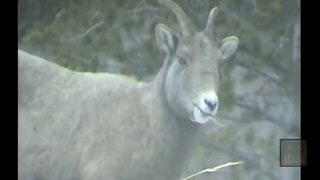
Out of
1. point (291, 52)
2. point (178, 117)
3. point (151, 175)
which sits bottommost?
point (151, 175)

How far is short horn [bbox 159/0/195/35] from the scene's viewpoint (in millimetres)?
4500

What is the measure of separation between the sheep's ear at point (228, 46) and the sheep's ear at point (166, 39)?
28cm

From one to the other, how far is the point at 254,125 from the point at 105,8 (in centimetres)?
109

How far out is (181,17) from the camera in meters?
4.50

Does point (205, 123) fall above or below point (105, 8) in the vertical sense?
below

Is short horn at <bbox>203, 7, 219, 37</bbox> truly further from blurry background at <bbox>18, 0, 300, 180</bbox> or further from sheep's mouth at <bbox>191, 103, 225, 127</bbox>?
sheep's mouth at <bbox>191, 103, 225, 127</bbox>

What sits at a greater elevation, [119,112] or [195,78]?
[195,78]

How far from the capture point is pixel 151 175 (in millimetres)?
4516

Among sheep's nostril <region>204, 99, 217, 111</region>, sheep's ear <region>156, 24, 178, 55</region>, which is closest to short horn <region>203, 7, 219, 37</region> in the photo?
sheep's ear <region>156, 24, 178, 55</region>

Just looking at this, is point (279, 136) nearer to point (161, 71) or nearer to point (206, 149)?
point (206, 149)

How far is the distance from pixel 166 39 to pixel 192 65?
0.21 meters

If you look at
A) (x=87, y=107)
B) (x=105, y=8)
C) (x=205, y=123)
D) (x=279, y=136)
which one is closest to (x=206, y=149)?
(x=205, y=123)

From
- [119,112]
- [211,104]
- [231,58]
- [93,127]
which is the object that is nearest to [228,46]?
[231,58]

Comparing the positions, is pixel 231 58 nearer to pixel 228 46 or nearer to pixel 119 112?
pixel 228 46
